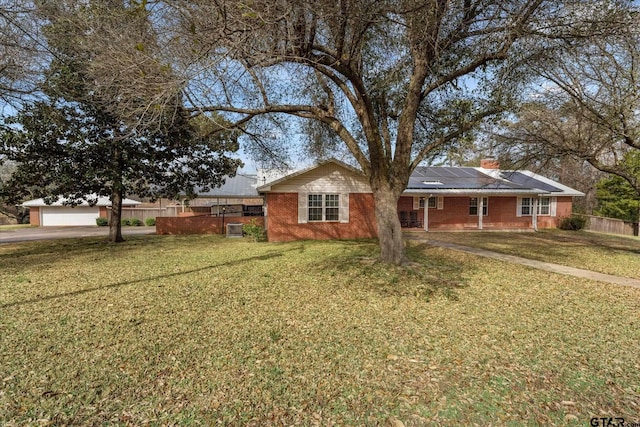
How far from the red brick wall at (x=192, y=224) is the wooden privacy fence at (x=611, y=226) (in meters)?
23.0

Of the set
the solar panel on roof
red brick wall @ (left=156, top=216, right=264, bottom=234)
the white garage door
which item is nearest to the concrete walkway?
the solar panel on roof

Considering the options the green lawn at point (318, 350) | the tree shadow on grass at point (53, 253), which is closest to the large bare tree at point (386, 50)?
the green lawn at point (318, 350)

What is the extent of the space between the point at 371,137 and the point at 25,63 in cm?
948

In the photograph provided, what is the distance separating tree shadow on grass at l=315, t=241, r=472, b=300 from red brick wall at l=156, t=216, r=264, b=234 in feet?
39.8

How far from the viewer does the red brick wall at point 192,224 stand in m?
20.7

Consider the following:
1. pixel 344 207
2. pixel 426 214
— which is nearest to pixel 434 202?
pixel 426 214

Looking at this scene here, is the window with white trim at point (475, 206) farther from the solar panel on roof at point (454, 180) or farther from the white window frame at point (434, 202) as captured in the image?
the white window frame at point (434, 202)

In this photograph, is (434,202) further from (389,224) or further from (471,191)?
(389,224)

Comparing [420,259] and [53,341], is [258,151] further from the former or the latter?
[53,341]

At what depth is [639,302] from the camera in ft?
19.9

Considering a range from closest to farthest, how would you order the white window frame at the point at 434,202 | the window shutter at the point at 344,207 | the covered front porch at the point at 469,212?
1. the window shutter at the point at 344,207
2. the covered front porch at the point at 469,212
3. the white window frame at the point at 434,202

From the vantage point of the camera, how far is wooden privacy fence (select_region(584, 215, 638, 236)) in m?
22.0

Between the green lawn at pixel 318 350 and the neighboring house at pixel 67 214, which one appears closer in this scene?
the green lawn at pixel 318 350

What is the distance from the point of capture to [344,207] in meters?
16.0
